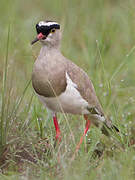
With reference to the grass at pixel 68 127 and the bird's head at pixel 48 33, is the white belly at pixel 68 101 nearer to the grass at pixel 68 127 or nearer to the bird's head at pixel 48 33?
the grass at pixel 68 127

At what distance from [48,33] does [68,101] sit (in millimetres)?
586

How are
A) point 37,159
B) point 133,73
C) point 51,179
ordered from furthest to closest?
point 133,73 < point 37,159 < point 51,179

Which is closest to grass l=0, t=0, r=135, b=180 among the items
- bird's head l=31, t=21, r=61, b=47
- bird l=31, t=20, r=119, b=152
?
bird l=31, t=20, r=119, b=152

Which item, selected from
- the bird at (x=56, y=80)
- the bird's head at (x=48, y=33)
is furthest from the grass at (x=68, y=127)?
the bird's head at (x=48, y=33)

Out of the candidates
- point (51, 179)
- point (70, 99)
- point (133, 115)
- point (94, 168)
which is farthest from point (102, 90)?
point (51, 179)

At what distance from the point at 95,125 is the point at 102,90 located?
73 cm

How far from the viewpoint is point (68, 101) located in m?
3.92

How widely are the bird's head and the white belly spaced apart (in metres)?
0.34

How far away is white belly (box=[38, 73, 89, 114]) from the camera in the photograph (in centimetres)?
390

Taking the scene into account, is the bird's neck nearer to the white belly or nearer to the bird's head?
the bird's head

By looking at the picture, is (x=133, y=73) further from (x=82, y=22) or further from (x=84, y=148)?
(x=84, y=148)

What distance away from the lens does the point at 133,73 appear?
19.7 ft

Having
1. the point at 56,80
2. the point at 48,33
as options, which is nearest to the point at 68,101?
the point at 56,80

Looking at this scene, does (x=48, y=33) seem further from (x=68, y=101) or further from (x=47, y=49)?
(x=68, y=101)
